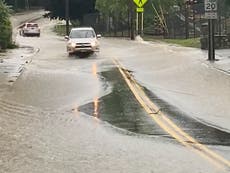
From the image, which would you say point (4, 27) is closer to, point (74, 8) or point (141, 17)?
point (141, 17)

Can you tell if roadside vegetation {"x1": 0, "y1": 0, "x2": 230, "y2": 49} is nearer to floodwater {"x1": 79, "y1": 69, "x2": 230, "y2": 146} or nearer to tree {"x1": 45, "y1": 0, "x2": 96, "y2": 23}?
tree {"x1": 45, "y1": 0, "x2": 96, "y2": 23}

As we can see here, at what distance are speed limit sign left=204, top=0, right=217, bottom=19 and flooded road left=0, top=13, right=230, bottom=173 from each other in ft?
31.5

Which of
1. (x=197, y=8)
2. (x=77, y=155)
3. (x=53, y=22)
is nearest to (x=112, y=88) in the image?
(x=77, y=155)

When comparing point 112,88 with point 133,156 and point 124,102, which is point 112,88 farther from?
point 133,156

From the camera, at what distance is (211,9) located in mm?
28578

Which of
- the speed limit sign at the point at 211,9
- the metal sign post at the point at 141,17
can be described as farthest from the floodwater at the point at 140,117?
the metal sign post at the point at 141,17

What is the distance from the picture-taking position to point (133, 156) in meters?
9.27

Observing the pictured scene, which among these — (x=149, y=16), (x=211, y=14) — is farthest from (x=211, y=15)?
(x=149, y=16)

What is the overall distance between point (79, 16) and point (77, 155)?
251 ft

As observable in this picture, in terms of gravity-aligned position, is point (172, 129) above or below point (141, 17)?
below

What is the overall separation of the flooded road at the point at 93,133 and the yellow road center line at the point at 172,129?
104 mm

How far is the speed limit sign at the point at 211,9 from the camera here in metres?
28.5

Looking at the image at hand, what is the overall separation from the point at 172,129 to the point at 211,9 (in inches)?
699

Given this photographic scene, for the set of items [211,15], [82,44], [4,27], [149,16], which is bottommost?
[82,44]
